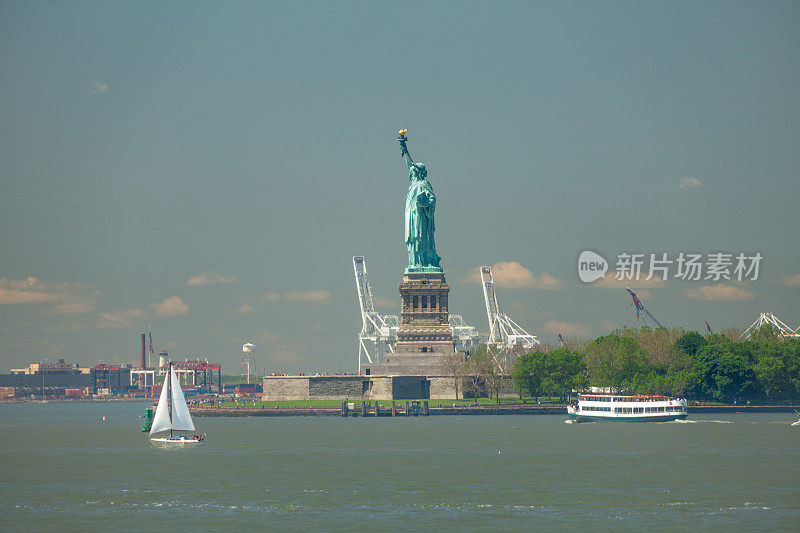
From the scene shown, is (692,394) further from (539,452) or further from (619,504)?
(619,504)

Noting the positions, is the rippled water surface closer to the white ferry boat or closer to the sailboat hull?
the sailboat hull

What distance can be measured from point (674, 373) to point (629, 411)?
26322mm

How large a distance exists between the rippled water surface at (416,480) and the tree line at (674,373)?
38.4 metres

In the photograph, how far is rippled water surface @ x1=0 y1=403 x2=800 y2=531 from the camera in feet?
248

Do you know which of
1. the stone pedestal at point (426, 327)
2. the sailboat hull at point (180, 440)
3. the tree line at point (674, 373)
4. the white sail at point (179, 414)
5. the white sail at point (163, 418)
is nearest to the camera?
the sailboat hull at point (180, 440)

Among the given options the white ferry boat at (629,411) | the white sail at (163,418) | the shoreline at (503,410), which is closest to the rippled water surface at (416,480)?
the white sail at (163,418)

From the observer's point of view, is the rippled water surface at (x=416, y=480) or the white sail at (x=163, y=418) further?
the white sail at (x=163, y=418)

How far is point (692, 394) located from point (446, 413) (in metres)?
41.2

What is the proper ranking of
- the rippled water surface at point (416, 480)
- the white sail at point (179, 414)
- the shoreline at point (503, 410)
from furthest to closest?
the shoreline at point (503, 410)
the white sail at point (179, 414)
the rippled water surface at point (416, 480)

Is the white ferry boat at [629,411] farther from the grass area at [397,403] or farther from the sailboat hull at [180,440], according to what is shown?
the sailboat hull at [180,440]

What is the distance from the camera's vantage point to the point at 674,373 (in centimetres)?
19050

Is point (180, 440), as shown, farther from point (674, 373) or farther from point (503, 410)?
point (674, 373)

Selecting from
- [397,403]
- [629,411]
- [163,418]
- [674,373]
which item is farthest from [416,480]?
[674,373]

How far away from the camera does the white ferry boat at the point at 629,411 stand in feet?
538
